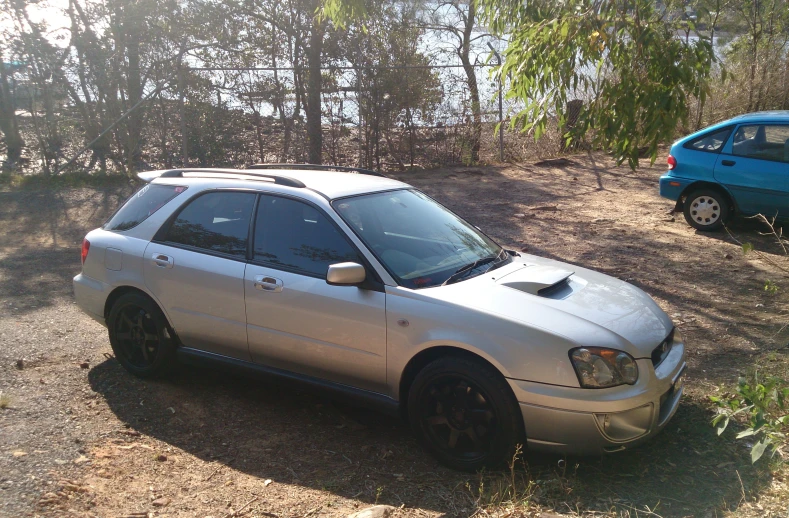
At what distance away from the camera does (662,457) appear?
440 cm

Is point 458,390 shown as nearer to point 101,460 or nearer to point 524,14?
point 101,460

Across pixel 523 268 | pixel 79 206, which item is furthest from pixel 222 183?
pixel 79 206

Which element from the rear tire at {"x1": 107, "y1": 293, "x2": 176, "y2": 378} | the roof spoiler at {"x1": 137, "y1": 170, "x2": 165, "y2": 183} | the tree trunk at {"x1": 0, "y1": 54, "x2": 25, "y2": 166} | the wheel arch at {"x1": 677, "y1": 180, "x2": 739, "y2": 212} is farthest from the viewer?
the tree trunk at {"x1": 0, "y1": 54, "x2": 25, "y2": 166}

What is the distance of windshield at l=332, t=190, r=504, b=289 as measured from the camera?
15.1ft

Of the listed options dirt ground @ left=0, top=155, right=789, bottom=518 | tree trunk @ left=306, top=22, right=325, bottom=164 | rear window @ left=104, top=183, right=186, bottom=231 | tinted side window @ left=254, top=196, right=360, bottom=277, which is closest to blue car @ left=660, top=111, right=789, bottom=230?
dirt ground @ left=0, top=155, right=789, bottom=518

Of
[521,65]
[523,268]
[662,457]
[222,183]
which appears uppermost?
[521,65]

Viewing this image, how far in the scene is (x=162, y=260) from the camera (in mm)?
5273

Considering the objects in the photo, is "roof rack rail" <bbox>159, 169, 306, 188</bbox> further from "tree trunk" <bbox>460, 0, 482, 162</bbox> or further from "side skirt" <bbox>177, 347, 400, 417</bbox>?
"tree trunk" <bbox>460, 0, 482, 162</bbox>

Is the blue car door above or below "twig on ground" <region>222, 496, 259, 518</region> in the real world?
above

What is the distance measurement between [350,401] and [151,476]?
1276 mm

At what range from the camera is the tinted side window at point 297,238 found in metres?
4.68

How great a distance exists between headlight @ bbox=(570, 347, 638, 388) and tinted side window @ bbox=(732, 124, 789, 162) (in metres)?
6.52

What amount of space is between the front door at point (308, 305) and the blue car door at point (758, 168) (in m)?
6.72

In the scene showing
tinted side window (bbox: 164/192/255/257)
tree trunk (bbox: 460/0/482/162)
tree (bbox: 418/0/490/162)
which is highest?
tree (bbox: 418/0/490/162)
